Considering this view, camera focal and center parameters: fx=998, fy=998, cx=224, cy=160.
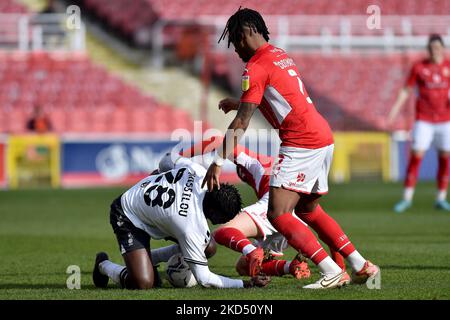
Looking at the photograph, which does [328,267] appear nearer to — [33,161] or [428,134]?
[428,134]

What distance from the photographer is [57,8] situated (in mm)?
30344

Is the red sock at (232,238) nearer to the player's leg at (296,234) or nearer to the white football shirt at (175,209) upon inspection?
the white football shirt at (175,209)

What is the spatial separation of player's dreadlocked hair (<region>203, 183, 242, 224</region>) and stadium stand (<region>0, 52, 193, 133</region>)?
1671cm

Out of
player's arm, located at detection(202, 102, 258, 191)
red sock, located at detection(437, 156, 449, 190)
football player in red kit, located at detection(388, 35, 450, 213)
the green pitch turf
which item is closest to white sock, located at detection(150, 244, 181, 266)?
the green pitch turf

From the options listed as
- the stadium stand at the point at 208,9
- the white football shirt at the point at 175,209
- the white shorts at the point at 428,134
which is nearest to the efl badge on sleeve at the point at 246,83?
the white football shirt at the point at 175,209

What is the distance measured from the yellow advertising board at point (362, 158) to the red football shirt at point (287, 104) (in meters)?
15.3

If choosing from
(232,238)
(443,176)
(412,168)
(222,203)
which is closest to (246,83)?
(222,203)

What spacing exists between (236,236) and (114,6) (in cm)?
2318

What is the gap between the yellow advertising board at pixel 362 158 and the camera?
894 inches

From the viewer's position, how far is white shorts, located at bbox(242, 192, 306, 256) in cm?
882

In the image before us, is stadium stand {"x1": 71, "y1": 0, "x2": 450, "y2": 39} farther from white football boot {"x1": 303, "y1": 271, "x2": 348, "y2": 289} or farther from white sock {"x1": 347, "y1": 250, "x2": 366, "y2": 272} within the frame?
white football boot {"x1": 303, "y1": 271, "x2": 348, "y2": 289}

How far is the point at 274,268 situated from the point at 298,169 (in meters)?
1.35
